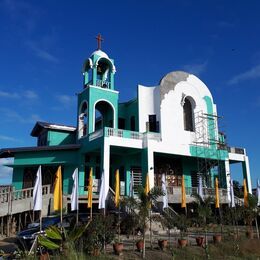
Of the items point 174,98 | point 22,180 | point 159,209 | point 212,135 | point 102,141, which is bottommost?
point 159,209

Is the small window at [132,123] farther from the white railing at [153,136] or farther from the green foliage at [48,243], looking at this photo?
the green foliage at [48,243]

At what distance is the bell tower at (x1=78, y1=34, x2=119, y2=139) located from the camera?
2702 centimetres

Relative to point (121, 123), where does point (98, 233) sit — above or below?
below

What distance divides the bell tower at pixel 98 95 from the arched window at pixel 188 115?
574 cm

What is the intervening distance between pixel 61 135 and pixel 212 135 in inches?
512

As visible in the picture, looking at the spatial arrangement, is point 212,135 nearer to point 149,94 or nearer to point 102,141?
point 149,94

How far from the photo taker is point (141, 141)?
81.9 feet

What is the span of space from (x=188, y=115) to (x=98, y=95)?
7694 millimetres

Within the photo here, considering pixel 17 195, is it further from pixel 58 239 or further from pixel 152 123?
pixel 58 239

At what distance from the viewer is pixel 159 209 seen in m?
22.5

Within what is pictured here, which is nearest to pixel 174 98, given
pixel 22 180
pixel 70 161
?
pixel 70 161

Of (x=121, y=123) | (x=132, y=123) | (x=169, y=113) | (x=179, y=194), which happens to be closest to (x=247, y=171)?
(x=179, y=194)

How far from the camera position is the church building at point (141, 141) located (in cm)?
2539

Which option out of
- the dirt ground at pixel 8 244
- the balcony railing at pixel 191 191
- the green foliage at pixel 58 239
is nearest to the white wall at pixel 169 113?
the balcony railing at pixel 191 191
